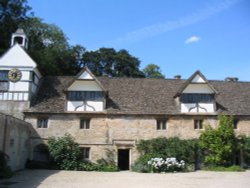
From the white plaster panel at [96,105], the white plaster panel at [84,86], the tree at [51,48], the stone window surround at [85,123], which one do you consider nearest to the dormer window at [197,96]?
the white plaster panel at [96,105]

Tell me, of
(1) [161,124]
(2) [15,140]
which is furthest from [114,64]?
(2) [15,140]

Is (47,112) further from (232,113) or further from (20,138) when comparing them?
(232,113)

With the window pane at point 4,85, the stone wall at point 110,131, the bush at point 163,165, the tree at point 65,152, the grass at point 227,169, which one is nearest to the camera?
the bush at point 163,165

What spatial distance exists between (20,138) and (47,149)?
3.49 meters

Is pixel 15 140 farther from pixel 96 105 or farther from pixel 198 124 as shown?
pixel 198 124

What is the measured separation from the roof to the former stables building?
0.09 meters

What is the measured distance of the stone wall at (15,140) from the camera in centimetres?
2002

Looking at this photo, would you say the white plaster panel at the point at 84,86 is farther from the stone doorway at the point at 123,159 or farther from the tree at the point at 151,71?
the tree at the point at 151,71

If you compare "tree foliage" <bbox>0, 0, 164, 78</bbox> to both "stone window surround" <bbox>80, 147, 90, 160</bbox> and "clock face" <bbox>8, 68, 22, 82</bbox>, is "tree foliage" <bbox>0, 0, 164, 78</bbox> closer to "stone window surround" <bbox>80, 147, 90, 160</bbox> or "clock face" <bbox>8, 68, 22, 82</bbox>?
"clock face" <bbox>8, 68, 22, 82</bbox>

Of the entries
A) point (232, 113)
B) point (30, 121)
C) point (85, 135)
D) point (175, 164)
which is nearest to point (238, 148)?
point (232, 113)

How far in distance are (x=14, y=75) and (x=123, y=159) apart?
1196cm

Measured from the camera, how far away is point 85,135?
92.5 ft

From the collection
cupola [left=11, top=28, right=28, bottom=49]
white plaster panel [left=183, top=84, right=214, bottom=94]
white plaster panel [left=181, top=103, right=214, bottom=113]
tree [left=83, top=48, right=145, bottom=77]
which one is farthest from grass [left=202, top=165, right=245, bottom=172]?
tree [left=83, top=48, right=145, bottom=77]

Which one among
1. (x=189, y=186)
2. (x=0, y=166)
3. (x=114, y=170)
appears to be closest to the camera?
(x=189, y=186)
